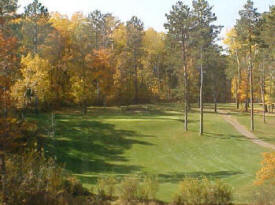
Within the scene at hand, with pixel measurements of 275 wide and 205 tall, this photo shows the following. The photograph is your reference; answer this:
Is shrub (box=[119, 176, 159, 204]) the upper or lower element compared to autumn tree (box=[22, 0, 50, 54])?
lower

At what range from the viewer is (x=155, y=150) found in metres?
28.9

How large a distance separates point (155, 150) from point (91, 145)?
19.6 feet

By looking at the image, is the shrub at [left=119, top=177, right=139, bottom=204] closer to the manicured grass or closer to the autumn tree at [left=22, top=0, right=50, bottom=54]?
the manicured grass

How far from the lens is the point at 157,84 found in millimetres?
66875

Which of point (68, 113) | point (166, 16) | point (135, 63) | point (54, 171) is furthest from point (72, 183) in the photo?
point (135, 63)

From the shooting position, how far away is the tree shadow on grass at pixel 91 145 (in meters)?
24.5

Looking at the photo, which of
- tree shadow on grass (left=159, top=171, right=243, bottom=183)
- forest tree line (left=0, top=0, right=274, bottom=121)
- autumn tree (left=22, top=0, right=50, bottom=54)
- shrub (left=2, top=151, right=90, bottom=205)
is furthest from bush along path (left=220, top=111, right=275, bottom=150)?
autumn tree (left=22, top=0, right=50, bottom=54)

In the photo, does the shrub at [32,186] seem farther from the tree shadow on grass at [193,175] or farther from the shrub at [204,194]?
the tree shadow on grass at [193,175]

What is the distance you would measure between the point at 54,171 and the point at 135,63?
47.5 meters

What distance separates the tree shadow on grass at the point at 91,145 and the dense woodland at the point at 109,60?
3.25 metres

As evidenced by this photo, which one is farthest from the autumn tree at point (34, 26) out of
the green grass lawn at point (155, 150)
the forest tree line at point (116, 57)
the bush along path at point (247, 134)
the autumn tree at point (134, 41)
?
the bush along path at point (247, 134)

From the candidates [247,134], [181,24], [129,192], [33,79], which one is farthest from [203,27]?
[129,192]

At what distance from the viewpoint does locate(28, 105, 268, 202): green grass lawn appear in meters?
22.4

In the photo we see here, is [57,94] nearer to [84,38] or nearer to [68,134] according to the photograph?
[84,38]
